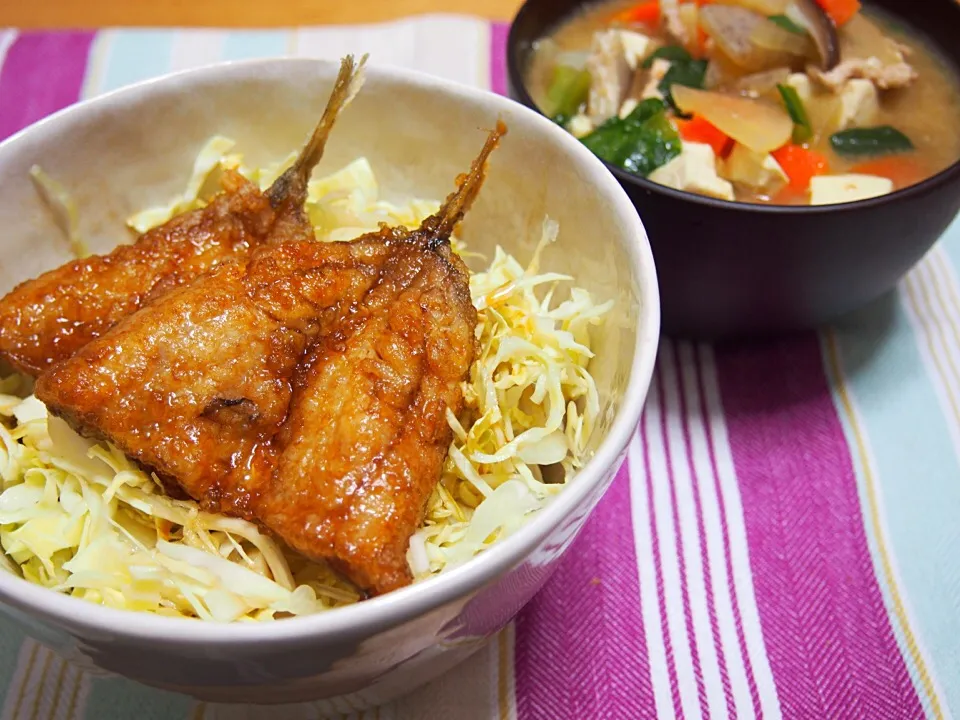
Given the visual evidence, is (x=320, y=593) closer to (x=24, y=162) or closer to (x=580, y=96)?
(x=24, y=162)

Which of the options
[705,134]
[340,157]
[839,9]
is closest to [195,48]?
[340,157]

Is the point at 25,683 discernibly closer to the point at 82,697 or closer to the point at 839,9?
the point at 82,697

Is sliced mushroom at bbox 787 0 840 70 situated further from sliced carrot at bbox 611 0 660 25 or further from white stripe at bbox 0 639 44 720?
white stripe at bbox 0 639 44 720

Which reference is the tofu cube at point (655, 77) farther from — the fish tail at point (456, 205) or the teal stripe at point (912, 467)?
the fish tail at point (456, 205)

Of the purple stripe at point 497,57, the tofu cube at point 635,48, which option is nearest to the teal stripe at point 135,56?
the purple stripe at point 497,57

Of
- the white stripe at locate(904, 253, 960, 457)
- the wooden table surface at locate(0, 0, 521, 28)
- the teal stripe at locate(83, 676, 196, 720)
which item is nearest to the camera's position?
the teal stripe at locate(83, 676, 196, 720)

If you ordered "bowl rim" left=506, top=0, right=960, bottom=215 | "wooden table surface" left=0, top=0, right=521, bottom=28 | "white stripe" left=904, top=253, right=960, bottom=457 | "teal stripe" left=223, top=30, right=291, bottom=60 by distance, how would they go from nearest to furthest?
"bowl rim" left=506, top=0, right=960, bottom=215
"white stripe" left=904, top=253, right=960, bottom=457
"teal stripe" left=223, top=30, right=291, bottom=60
"wooden table surface" left=0, top=0, right=521, bottom=28

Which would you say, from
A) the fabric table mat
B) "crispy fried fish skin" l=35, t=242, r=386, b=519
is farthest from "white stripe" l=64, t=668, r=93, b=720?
"crispy fried fish skin" l=35, t=242, r=386, b=519
